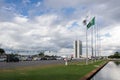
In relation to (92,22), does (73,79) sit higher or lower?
lower

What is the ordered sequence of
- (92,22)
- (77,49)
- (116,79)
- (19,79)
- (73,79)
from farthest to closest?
(77,49), (92,22), (116,79), (73,79), (19,79)

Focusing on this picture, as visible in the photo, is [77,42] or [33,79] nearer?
[33,79]

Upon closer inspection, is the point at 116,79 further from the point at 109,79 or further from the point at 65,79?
the point at 65,79

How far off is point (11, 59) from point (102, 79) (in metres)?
54.5

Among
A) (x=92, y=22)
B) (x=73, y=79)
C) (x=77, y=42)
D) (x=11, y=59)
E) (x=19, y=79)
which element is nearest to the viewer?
(x=19, y=79)

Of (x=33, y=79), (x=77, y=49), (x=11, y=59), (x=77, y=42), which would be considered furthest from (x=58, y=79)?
(x=77, y=49)

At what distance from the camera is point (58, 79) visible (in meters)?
17.9

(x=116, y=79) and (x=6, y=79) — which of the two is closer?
(x=6, y=79)

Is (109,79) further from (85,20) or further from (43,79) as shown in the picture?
(85,20)

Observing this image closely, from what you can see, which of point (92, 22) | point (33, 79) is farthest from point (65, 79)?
point (92, 22)

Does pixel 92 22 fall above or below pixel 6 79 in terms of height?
above

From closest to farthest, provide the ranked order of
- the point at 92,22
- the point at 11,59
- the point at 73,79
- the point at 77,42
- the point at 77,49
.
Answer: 1. the point at 73,79
2. the point at 92,22
3. the point at 11,59
4. the point at 77,42
5. the point at 77,49

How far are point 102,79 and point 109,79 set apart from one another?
56 cm

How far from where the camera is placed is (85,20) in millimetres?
54938
